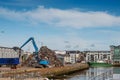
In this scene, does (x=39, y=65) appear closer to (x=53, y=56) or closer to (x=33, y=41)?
(x=33, y=41)

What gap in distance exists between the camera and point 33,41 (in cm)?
13188

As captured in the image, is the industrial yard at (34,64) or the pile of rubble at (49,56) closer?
the industrial yard at (34,64)

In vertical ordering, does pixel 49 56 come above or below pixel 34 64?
above

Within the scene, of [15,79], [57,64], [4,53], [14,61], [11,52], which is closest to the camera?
[15,79]

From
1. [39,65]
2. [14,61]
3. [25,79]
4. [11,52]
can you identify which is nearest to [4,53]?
[11,52]

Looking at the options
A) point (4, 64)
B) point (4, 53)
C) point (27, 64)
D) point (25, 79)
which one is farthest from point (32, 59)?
point (25, 79)

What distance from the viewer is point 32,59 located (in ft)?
448

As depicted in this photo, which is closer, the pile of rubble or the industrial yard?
the industrial yard

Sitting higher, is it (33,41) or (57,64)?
(33,41)

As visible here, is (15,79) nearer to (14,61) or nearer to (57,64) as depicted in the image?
(14,61)

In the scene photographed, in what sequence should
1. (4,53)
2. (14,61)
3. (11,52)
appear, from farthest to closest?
(11,52), (4,53), (14,61)

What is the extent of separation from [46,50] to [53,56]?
181 inches

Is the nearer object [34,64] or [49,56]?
[34,64]

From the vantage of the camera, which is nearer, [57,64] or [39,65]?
[39,65]
